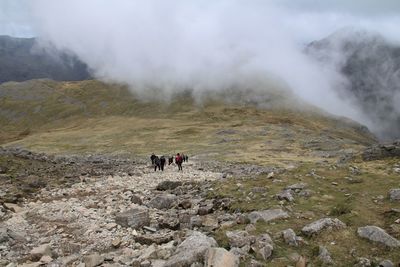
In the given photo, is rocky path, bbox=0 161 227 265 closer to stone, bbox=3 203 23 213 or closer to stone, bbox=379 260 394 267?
stone, bbox=3 203 23 213

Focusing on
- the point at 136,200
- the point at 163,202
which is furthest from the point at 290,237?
the point at 136,200

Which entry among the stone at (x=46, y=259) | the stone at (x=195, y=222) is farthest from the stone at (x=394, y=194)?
the stone at (x=46, y=259)

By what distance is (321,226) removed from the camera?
2130 cm

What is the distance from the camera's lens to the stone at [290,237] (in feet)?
66.1

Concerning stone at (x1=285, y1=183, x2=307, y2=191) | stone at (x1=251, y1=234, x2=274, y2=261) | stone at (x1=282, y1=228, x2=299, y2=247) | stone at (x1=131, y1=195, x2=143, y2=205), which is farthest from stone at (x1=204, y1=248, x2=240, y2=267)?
stone at (x1=131, y1=195, x2=143, y2=205)

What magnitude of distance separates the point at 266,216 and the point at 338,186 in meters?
8.89

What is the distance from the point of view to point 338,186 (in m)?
30.7

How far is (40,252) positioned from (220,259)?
9480 millimetres

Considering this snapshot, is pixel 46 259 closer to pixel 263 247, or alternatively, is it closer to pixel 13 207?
pixel 263 247

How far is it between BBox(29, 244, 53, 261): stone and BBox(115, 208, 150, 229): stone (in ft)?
15.8

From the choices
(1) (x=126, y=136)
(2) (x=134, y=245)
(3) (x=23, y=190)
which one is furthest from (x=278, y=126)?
(2) (x=134, y=245)

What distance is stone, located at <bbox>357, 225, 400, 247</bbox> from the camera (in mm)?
19000

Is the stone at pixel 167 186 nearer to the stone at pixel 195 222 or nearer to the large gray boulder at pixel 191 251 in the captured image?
the stone at pixel 195 222

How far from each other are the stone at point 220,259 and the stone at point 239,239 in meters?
2.44
